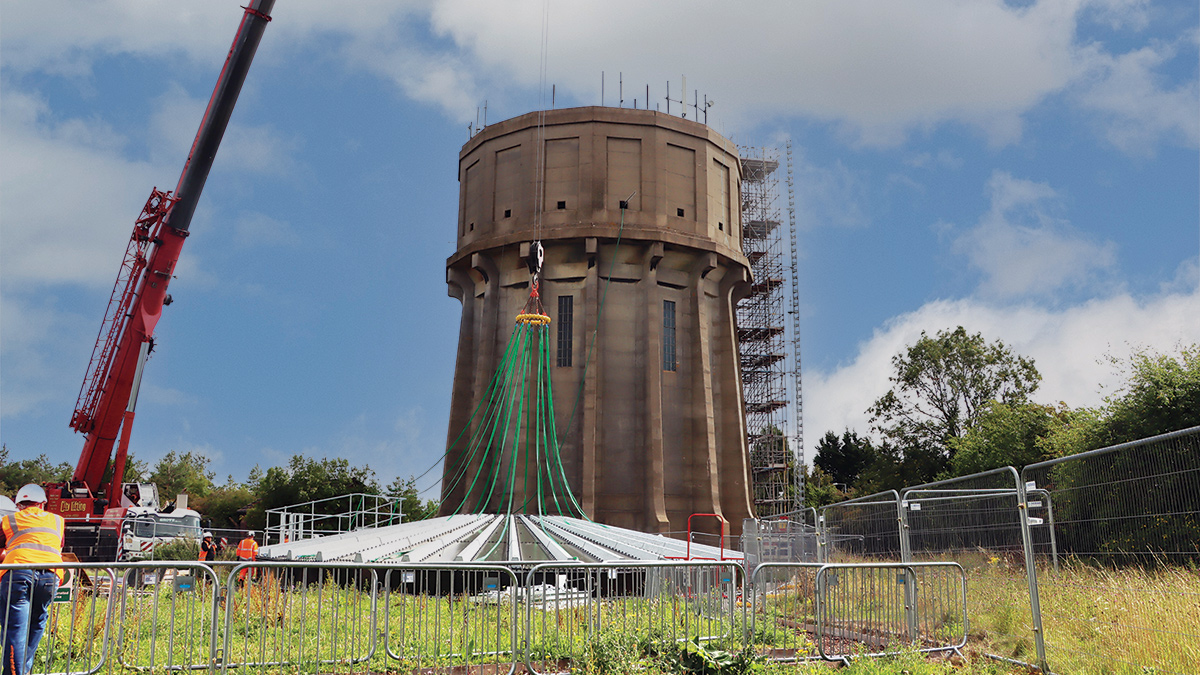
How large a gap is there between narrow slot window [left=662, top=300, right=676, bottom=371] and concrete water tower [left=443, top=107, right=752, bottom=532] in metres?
0.06

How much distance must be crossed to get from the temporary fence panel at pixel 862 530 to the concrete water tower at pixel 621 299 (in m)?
16.0

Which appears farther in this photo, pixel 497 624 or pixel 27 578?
pixel 497 624

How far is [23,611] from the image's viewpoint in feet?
28.4

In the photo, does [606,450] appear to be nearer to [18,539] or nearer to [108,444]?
[108,444]

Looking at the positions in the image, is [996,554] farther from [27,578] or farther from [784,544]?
[784,544]

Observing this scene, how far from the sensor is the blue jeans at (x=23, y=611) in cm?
857

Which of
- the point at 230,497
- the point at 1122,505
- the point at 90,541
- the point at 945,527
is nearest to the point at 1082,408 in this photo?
the point at 945,527

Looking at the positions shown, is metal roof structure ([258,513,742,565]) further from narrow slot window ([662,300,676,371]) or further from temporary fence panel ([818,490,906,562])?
narrow slot window ([662,300,676,371])

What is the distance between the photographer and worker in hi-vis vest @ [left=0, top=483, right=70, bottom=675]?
8600 millimetres

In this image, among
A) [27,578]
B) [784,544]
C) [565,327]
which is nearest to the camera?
[27,578]

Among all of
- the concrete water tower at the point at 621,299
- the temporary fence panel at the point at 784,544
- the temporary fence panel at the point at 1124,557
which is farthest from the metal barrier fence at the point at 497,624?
the concrete water tower at the point at 621,299

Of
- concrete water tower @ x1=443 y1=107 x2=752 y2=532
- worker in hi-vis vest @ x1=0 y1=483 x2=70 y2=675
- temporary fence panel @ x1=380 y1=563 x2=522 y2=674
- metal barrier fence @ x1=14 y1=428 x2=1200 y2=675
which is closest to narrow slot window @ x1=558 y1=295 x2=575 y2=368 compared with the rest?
concrete water tower @ x1=443 y1=107 x2=752 y2=532

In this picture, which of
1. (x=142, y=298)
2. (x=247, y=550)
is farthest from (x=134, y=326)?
(x=247, y=550)

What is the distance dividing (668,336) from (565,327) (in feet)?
14.1
